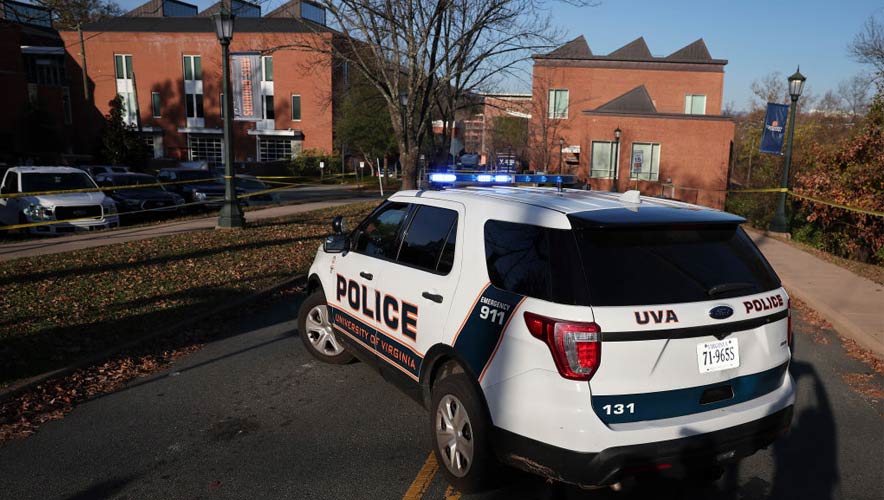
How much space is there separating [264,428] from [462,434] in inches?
70.3

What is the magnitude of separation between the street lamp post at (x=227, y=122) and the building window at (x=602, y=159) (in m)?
26.3

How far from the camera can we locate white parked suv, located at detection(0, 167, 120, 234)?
14.6 metres

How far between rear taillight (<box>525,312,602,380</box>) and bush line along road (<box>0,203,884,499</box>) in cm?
107

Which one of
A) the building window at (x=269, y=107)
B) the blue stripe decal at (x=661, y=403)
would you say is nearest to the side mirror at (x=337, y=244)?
the blue stripe decal at (x=661, y=403)

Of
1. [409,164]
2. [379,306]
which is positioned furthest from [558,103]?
[379,306]

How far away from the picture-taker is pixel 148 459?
4.21 meters

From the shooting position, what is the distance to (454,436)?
378 centimetres

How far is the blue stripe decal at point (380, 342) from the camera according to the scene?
4359 millimetres

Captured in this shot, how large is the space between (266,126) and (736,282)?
52.6m

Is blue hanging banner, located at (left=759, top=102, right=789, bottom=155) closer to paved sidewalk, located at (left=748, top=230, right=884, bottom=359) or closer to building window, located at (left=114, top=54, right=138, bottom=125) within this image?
paved sidewalk, located at (left=748, top=230, right=884, bottom=359)

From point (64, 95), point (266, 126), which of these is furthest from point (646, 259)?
point (64, 95)

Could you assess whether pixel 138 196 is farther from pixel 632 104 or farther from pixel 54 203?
pixel 632 104

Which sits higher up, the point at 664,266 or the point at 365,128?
the point at 365,128

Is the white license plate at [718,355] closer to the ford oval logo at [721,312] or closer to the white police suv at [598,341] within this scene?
the white police suv at [598,341]
